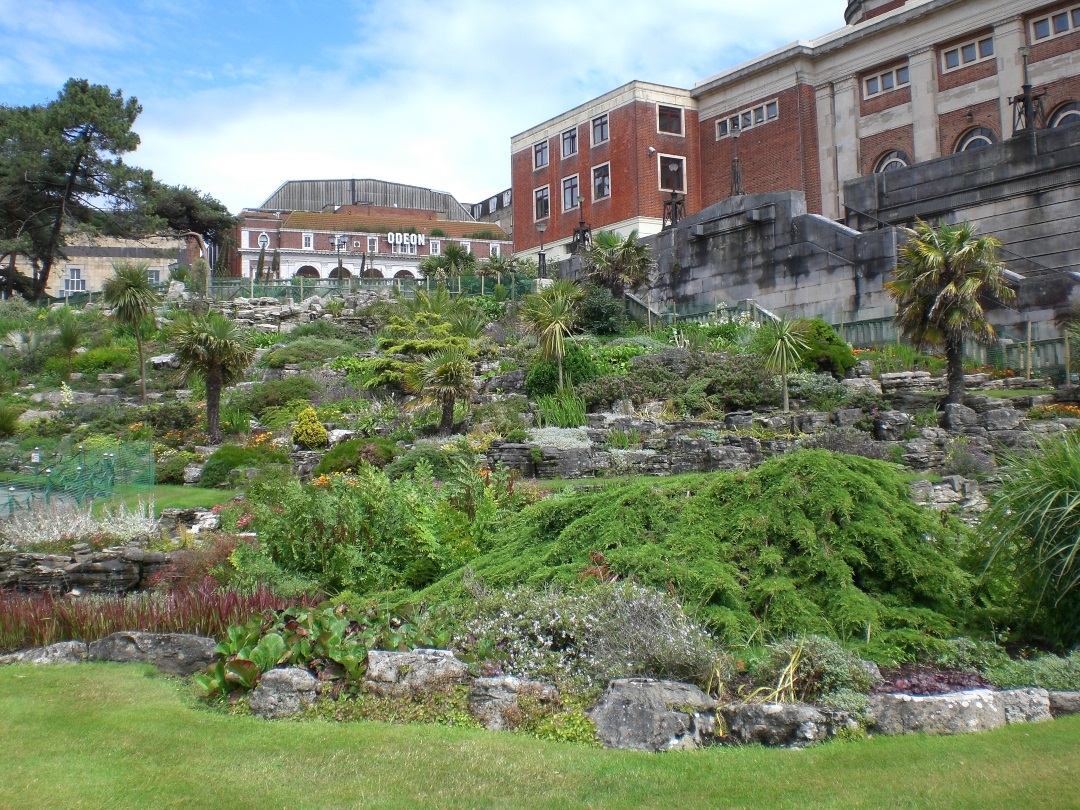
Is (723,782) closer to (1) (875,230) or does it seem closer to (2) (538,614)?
(2) (538,614)

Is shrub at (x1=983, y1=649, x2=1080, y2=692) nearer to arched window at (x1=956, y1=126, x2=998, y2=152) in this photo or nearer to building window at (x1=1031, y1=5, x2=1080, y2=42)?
arched window at (x1=956, y1=126, x2=998, y2=152)

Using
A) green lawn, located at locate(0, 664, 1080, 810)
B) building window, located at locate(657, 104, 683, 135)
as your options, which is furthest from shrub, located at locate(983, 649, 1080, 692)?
building window, located at locate(657, 104, 683, 135)

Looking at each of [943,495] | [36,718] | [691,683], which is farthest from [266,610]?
[943,495]

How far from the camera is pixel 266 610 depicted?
803cm

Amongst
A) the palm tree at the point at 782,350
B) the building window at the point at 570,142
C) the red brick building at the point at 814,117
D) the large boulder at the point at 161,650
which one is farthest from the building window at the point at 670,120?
the large boulder at the point at 161,650

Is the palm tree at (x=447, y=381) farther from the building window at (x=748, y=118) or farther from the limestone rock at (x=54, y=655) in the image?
the building window at (x=748, y=118)

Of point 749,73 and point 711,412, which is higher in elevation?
point 749,73

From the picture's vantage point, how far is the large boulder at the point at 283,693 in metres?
6.18

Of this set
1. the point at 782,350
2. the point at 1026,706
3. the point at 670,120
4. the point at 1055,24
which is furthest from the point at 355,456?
the point at 670,120

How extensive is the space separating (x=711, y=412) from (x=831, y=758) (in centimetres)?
1686

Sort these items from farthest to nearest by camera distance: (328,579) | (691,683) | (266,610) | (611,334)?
(611,334) → (328,579) → (266,610) → (691,683)

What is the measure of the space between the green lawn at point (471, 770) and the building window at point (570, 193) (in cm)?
4315

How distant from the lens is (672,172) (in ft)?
144

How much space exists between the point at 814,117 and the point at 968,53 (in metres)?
6.75
